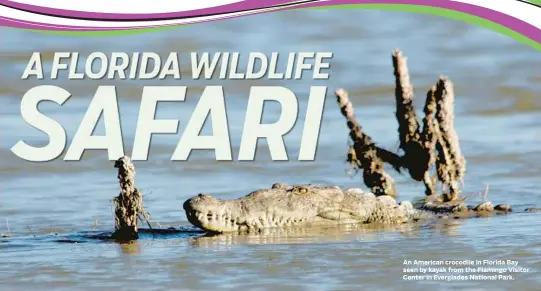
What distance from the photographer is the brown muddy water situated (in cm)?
1020

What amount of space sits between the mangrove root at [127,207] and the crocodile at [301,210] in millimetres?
462

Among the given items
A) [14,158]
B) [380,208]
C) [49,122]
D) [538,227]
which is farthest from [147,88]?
[538,227]

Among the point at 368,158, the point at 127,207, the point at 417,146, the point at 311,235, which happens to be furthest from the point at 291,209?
the point at 417,146

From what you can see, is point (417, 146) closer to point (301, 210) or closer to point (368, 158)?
point (368, 158)

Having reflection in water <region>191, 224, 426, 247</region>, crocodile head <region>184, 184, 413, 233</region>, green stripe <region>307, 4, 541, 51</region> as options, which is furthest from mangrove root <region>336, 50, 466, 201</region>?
reflection in water <region>191, 224, 426, 247</region>

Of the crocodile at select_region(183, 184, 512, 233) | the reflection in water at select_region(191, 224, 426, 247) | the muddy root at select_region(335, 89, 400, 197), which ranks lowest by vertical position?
the reflection in water at select_region(191, 224, 426, 247)

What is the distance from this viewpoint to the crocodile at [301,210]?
485 inches

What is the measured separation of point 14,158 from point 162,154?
1.86 meters

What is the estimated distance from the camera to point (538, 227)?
12008 mm

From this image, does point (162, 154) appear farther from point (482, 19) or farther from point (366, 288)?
point (366, 288)

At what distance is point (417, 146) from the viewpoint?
14312 millimetres

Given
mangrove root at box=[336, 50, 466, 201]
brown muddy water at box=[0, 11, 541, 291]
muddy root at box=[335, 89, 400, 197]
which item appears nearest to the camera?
brown muddy water at box=[0, 11, 541, 291]

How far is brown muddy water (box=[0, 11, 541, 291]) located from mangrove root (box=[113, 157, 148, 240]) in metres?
0.42

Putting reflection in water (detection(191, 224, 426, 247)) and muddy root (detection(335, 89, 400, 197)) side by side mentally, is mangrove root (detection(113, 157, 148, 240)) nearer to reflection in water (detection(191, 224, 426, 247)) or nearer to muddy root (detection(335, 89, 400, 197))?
reflection in water (detection(191, 224, 426, 247))
